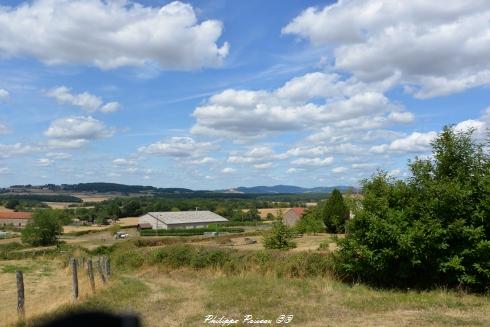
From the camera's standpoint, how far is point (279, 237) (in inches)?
1324

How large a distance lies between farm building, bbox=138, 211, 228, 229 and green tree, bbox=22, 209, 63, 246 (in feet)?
94.3

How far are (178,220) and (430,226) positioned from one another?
310 ft

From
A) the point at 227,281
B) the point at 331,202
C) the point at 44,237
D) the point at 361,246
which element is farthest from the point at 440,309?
the point at 44,237

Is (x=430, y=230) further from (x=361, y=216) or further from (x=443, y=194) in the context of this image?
(x=361, y=216)

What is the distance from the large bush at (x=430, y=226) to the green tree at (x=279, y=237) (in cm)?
1680

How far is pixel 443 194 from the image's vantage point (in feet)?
49.6

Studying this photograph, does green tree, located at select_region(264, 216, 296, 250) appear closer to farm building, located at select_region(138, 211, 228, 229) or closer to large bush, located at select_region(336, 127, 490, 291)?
large bush, located at select_region(336, 127, 490, 291)

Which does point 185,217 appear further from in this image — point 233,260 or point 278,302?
point 278,302

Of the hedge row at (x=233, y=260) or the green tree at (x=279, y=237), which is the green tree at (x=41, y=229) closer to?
the green tree at (x=279, y=237)

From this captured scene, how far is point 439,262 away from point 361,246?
2.39 m

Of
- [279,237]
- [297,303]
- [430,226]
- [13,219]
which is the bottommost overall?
[13,219]

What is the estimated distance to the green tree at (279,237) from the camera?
1323 inches

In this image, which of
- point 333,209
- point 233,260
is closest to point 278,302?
point 233,260

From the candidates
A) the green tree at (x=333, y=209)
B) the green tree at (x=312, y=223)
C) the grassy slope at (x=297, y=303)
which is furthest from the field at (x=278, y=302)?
the green tree at (x=312, y=223)
